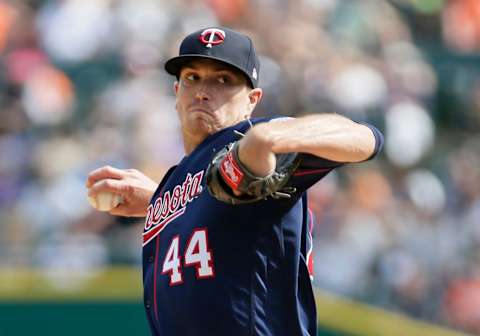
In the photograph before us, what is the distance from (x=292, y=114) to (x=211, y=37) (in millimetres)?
4799

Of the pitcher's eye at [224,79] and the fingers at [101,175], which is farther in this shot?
the fingers at [101,175]

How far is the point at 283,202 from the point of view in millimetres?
2912

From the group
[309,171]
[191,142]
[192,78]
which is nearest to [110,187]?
[191,142]

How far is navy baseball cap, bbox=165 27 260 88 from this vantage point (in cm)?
317

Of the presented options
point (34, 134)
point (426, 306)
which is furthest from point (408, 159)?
point (34, 134)

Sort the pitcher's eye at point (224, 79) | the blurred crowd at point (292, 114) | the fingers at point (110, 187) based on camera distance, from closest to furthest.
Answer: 1. the pitcher's eye at point (224, 79)
2. the fingers at point (110, 187)
3. the blurred crowd at point (292, 114)

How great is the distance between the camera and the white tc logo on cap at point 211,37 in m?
3.18

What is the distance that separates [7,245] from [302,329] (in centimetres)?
344

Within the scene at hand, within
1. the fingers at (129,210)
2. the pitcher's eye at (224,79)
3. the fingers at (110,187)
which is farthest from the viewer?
the fingers at (129,210)

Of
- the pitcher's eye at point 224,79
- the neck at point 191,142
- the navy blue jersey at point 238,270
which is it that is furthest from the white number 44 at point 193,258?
the pitcher's eye at point 224,79

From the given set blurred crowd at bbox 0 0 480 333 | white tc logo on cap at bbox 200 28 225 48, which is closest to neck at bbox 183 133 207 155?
white tc logo on cap at bbox 200 28 225 48

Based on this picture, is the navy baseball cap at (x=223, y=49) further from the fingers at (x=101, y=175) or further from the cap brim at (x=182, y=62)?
the fingers at (x=101, y=175)

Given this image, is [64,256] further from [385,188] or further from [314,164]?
[314,164]

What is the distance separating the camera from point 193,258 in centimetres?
304
